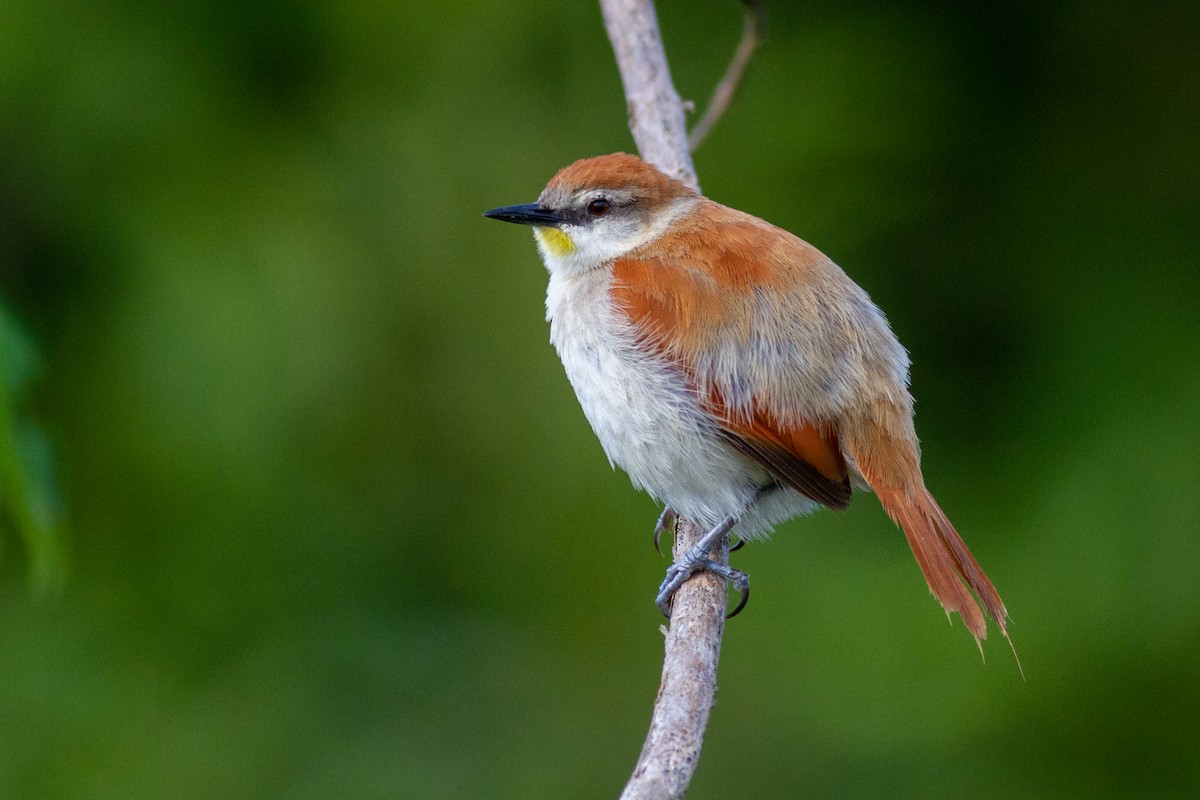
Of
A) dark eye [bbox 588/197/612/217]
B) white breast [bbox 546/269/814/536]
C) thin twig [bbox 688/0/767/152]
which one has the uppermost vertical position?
thin twig [bbox 688/0/767/152]

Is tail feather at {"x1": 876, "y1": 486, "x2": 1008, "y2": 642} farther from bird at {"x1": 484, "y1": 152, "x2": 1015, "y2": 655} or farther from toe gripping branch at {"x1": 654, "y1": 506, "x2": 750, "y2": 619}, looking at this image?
toe gripping branch at {"x1": 654, "y1": 506, "x2": 750, "y2": 619}

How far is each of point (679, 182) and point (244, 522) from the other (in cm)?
203

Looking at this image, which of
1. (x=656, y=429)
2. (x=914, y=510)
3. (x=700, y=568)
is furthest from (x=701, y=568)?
(x=914, y=510)

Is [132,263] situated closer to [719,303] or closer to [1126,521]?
[719,303]

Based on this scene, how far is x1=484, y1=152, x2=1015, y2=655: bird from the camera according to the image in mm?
2916

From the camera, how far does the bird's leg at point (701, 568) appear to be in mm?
2939

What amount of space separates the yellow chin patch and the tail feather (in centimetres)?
118

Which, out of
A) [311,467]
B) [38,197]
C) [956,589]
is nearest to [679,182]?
[956,589]

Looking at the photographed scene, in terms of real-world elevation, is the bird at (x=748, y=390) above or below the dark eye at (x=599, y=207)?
below

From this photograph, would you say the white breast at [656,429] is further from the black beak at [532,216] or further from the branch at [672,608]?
the black beak at [532,216]

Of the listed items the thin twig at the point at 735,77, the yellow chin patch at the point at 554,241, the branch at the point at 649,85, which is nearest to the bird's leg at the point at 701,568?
the yellow chin patch at the point at 554,241

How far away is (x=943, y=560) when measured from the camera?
283cm

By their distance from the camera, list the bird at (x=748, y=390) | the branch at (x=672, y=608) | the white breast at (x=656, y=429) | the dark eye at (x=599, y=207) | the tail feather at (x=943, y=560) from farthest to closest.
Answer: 1. the dark eye at (x=599, y=207)
2. the white breast at (x=656, y=429)
3. the bird at (x=748, y=390)
4. the tail feather at (x=943, y=560)
5. the branch at (x=672, y=608)

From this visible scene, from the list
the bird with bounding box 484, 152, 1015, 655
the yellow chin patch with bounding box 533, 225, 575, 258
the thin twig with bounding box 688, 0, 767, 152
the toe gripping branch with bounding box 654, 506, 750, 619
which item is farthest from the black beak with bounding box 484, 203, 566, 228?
the toe gripping branch with bounding box 654, 506, 750, 619
